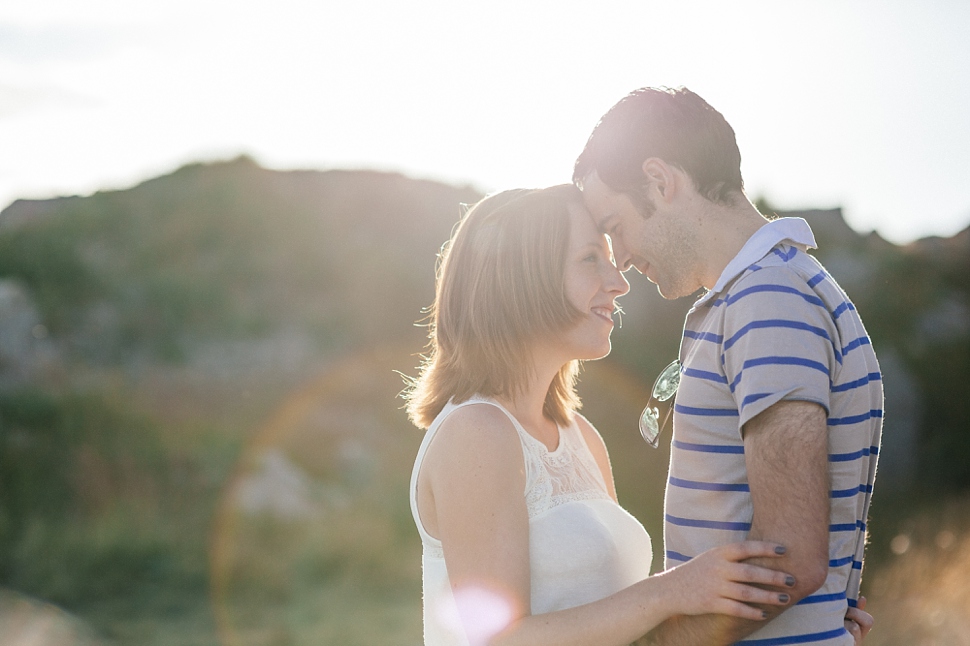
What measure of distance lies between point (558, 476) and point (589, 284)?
0.62 metres

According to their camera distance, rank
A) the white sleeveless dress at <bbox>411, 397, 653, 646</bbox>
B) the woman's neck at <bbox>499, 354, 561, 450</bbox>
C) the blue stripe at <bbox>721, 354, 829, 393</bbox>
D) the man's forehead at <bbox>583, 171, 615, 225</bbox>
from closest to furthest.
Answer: the blue stripe at <bbox>721, 354, 829, 393</bbox> → the white sleeveless dress at <bbox>411, 397, 653, 646</bbox> → the man's forehead at <bbox>583, 171, 615, 225</bbox> → the woman's neck at <bbox>499, 354, 561, 450</bbox>

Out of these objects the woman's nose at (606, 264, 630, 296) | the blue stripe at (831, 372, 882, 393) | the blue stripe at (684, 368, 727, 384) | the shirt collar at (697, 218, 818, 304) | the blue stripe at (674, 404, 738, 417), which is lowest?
the blue stripe at (674, 404, 738, 417)

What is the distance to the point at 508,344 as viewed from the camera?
2.63 metres

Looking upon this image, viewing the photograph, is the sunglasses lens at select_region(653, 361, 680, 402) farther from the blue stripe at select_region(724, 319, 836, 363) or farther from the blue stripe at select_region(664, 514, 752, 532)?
the blue stripe at select_region(724, 319, 836, 363)

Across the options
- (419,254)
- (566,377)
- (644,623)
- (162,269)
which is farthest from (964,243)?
(162,269)

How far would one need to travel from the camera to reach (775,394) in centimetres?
177

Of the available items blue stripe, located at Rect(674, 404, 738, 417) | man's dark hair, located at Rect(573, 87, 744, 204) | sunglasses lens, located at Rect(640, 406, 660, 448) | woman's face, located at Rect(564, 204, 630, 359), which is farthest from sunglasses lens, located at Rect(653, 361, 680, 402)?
man's dark hair, located at Rect(573, 87, 744, 204)

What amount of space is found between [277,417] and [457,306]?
10886mm

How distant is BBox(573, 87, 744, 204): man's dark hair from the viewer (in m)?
2.30

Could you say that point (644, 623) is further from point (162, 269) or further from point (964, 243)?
point (162, 269)

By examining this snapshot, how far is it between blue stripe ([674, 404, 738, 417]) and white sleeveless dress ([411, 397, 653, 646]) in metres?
0.61

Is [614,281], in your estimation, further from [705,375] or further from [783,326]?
[783,326]

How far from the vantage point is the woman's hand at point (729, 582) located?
1.82m

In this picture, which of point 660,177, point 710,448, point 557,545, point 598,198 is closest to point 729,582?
point 710,448
